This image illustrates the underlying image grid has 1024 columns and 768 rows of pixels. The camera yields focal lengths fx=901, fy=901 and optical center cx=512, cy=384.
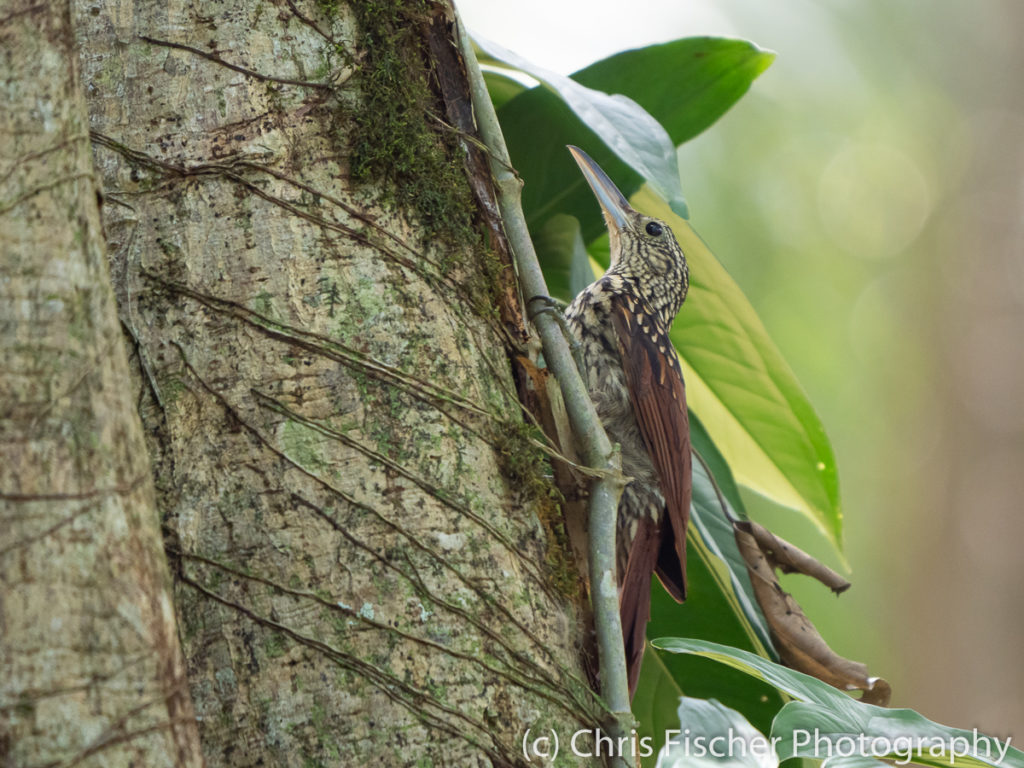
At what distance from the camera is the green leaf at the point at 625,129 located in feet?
4.99

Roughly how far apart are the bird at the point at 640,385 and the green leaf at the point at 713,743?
232mm

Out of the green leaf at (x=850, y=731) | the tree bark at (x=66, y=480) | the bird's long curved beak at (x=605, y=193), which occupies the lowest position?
the green leaf at (x=850, y=731)

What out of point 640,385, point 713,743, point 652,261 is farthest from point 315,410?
point 652,261

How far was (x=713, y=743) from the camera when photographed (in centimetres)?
127

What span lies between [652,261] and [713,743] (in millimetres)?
1194

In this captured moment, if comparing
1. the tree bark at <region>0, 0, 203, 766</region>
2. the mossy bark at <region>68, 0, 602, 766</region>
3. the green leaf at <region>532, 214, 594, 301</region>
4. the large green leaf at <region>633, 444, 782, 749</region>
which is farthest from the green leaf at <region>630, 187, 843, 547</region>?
the tree bark at <region>0, 0, 203, 766</region>

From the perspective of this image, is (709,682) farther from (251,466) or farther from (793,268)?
(793,268)

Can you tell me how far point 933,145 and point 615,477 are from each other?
6.32 m

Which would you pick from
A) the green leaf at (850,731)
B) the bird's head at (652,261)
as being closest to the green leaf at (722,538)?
the bird's head at (652,261)

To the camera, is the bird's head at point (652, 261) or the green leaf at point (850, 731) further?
the bird's head at point (652, 261)

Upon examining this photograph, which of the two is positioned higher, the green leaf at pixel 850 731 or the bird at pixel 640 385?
the bird at pixel 640 385

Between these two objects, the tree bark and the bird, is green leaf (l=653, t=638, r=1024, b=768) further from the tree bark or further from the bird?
the tree bark

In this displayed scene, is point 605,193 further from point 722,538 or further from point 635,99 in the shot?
point 722,538

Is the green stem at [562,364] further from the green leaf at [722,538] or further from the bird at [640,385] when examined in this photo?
the green leaf at [722,538]
